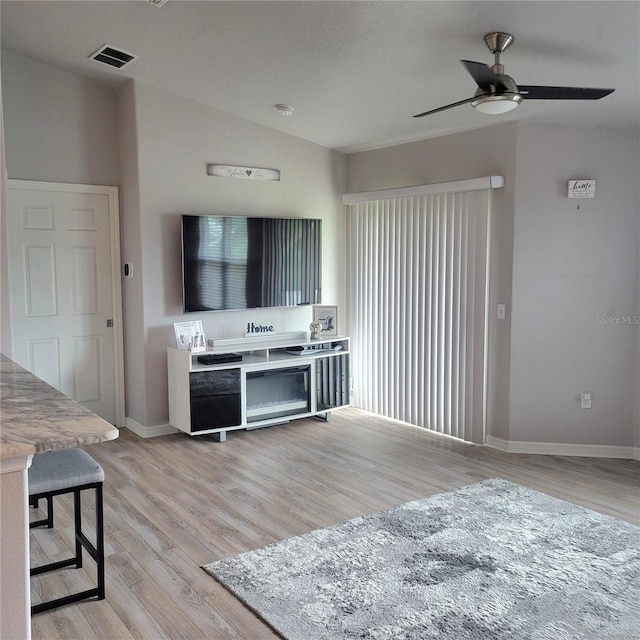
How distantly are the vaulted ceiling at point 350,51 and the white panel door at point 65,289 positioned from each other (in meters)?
1.07

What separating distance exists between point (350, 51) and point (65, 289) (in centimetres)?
300

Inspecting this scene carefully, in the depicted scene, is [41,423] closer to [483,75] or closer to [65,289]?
[483,75]

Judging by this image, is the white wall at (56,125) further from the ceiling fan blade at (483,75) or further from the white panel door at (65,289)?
the ceiling fan blade at (483,75)

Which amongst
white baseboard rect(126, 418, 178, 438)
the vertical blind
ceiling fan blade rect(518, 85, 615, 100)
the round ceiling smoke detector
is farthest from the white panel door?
ceiling fan blade rect(518, 85, 615, 100)

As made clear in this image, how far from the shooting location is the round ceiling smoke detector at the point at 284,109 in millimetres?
4953

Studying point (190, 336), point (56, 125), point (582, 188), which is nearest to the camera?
point (582, 188)

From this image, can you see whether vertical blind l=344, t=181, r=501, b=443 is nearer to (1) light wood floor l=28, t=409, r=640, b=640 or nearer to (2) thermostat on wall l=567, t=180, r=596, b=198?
(1) light wood floor l=28, t=409, r=640, b=640

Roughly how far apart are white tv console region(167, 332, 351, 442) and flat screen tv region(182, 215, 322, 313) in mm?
389

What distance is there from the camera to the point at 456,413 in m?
5.08

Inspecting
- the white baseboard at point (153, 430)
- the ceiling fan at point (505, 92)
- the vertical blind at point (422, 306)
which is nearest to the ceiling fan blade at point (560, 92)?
the ceiling fan at point (505, 92)

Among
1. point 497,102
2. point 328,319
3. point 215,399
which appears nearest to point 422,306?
point 328,319

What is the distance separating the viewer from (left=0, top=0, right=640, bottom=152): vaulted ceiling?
10.3 feet

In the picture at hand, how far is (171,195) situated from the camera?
5.08 meters

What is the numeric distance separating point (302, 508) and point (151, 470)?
127cm
